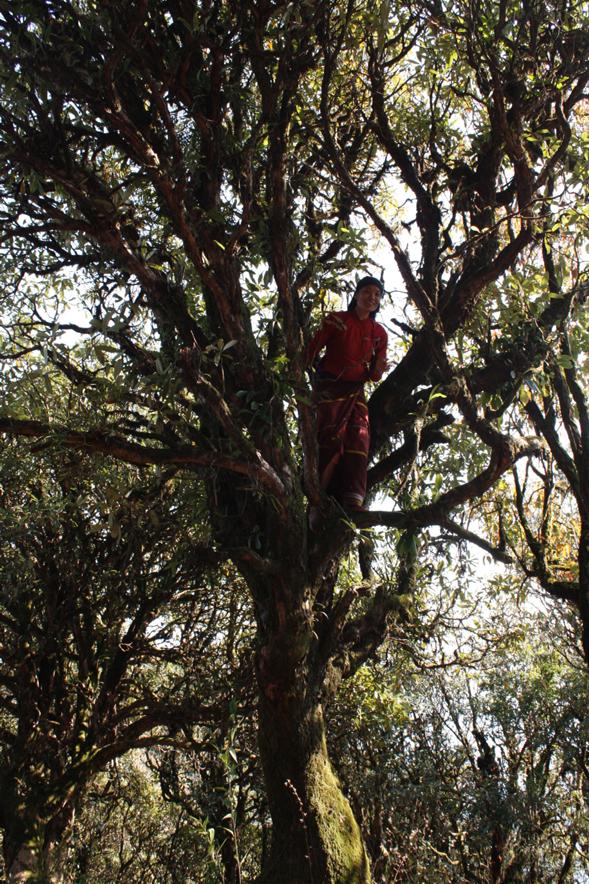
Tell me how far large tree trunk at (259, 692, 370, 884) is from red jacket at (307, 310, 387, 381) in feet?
7.95

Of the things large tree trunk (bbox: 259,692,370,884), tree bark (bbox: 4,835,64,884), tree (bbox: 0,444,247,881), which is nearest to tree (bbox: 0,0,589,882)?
large tree trunk (bbox: 259,692,370,884)

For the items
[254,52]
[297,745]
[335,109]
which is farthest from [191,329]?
[335,109]

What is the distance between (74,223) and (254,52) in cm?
179

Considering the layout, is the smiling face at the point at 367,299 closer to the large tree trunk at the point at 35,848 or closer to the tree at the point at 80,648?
the tree at the point at 80,648

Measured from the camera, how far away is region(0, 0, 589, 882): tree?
4.54 meters

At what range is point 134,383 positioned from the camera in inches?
185

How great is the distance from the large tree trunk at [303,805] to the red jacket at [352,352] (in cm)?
242

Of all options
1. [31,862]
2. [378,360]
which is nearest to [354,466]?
[378,360]

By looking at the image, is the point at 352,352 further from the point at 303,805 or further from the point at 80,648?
the point at 80,648

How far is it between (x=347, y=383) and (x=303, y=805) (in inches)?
120

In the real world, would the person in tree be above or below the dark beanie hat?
below

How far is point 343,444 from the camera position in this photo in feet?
18.1

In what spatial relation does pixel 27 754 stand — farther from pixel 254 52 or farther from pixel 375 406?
pixel 254 52

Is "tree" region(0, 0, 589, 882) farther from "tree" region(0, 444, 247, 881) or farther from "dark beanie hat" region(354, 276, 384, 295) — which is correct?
"tree" region(0, 444, 247, 881)
